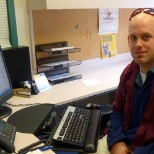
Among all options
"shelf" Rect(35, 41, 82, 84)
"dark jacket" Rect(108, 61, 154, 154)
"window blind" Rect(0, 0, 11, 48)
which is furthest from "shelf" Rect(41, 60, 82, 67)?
"dark jacket" Rect(108, 61, 154, 154)

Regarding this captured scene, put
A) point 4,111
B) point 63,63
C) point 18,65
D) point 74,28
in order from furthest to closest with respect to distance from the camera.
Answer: point 74,28
point 63,63
point 18,65
point 4,111

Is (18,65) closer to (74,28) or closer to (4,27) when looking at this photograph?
(4,27)

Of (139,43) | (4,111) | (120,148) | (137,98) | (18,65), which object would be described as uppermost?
(139,43)

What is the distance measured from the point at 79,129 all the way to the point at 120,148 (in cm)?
22

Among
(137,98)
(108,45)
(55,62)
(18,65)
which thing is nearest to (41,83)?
(18,65)

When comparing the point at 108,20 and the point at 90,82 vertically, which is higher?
the point at 108,20

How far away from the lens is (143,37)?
1.06 m

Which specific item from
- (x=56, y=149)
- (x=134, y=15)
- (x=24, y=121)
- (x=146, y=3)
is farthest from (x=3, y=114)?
(x=146, y=3)

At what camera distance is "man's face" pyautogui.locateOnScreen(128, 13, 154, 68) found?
105cm

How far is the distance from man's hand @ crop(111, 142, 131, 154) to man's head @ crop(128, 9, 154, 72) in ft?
1.39

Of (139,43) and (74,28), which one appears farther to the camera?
(74,28)

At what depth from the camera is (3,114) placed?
4.30 ft

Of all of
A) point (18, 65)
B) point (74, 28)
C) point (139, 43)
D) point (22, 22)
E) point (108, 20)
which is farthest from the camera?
point (108, 20)

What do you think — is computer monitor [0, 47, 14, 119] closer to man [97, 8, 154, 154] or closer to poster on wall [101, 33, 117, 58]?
man [97, 8, 154, 154]
